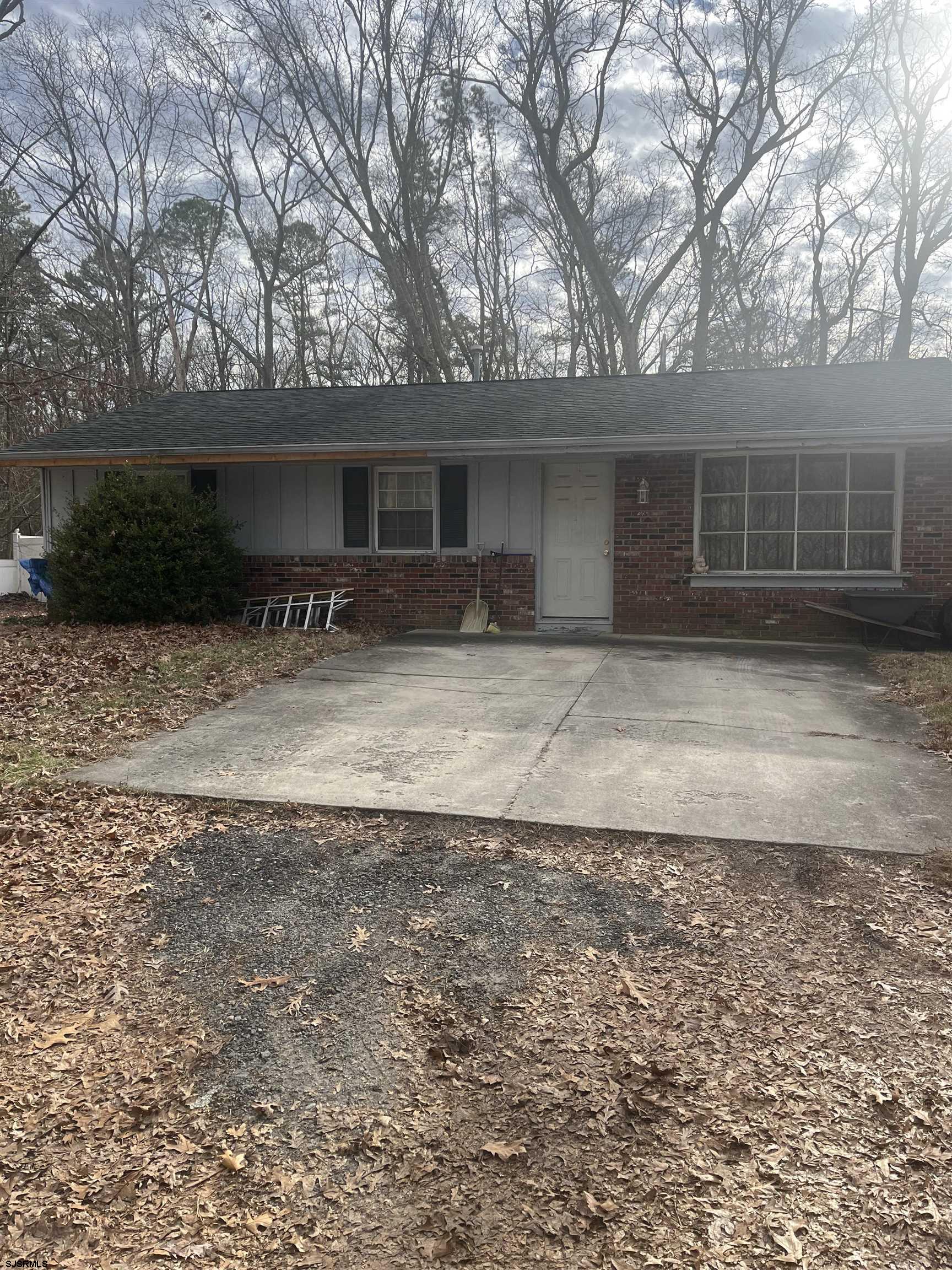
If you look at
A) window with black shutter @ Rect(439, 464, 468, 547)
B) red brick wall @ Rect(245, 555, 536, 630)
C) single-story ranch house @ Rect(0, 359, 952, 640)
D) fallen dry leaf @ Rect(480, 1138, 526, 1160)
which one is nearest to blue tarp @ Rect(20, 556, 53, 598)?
single-story ranch house @ Rect(0, 359, 952, 640)

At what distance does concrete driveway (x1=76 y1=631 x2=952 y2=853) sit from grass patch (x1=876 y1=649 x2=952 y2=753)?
0.57ft

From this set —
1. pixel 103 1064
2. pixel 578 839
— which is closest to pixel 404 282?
pixel 578 839

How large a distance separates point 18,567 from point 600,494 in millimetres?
12247

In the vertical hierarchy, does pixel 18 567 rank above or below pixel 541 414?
below

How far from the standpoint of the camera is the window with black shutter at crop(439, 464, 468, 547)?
11414 mm

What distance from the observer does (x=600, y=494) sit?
1113 centimetres

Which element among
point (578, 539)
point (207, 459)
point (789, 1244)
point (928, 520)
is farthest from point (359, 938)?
point (207, 459)

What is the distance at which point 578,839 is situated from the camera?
3.87m

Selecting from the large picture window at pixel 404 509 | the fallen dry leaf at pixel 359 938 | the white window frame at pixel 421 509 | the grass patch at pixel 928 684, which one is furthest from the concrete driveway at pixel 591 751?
the large picture window at pixel 404 509

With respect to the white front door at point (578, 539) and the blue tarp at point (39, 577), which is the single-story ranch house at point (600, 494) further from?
the blue tarp at point (39, 577)

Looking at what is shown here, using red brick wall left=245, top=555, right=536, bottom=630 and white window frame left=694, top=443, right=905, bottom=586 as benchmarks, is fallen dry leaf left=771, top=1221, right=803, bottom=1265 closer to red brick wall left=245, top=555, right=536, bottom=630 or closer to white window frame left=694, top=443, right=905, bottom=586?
white window frame left=694, top=443, right=905, bottom=586

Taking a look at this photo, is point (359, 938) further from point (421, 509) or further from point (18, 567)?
point (18, 567)

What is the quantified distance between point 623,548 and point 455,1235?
31.6ft

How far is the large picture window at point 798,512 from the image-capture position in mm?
10188
